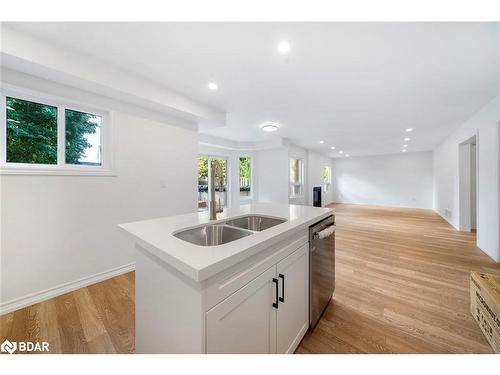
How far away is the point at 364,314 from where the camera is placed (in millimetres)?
1798

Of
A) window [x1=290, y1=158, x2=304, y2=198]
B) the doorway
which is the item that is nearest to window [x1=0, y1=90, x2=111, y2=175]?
window [x1=290, y1=158, x2=304, y2=198]

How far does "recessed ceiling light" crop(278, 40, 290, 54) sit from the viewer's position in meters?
1.74

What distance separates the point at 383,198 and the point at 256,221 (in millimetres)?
9990

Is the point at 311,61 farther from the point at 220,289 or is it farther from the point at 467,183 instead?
the point at 467,183

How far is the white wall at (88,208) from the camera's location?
1952 mm

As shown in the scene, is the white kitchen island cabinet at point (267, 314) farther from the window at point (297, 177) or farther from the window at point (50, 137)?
the window at point (297, 177)

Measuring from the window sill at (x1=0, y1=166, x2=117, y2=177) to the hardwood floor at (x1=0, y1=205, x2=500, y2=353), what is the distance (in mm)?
1337

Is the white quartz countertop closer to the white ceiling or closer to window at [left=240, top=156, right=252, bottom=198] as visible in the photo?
the white ceiling

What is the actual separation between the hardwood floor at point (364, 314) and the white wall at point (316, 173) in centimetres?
501

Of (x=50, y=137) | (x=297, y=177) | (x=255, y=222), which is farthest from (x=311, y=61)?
(x=297, y=177)

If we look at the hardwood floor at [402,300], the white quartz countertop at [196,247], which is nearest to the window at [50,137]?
the white quartz countertop at [196,247]

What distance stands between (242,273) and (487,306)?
79.3 inches
